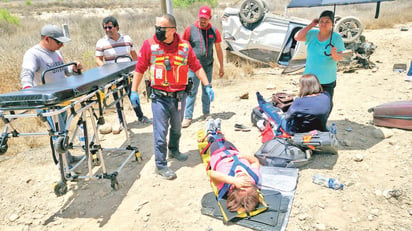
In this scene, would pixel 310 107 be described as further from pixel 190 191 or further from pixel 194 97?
pixel 194 97

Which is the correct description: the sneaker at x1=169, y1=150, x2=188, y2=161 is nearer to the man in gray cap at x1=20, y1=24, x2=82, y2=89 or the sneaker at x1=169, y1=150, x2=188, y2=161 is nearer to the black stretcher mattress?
the black stretcher mattress

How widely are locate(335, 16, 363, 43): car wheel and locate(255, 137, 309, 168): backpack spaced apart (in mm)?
5666

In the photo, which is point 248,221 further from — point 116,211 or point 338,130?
point 338,130

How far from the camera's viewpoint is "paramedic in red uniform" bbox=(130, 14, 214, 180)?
3.18 metres

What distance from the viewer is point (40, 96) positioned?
237 centimetres

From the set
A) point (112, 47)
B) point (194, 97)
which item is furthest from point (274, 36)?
point (112, 47)

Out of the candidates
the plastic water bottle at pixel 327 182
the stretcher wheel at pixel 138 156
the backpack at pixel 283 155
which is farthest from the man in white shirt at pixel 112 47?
the plastic water bottle at pixel 327 182

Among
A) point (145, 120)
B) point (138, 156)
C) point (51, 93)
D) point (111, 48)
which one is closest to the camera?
point (51, 93)

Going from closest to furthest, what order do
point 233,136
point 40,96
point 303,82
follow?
1. point 40,96
2. point 303,82
3. point 233,136

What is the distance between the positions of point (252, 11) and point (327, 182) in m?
6.25

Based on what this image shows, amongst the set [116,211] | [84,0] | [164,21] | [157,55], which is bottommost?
[116,211]

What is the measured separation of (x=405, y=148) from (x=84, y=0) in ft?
147

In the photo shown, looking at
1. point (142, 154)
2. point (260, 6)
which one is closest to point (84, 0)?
point (260, 6)

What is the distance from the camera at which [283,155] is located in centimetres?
348
